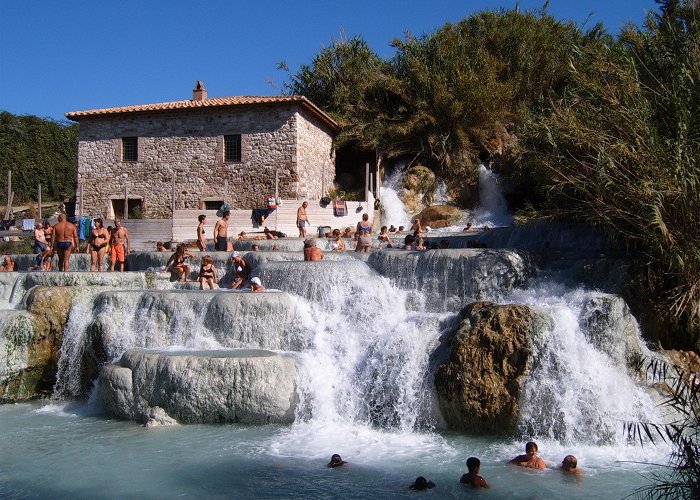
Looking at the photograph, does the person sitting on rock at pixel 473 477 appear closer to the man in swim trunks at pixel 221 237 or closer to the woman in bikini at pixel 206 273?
the woman in bikini at pixel 206 273

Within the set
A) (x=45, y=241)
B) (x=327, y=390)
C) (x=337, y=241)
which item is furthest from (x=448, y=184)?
(x=327, y=390)

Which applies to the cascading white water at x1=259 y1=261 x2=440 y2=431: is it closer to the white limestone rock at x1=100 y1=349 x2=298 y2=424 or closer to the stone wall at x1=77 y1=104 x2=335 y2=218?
the white limestone rock at x1=100 y1=349 x2=298 y2=424

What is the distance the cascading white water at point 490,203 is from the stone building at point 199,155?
5.26 metres

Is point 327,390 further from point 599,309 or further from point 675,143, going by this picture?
point 675,143

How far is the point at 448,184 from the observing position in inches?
Answer: 903

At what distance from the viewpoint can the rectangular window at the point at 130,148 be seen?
888 inches

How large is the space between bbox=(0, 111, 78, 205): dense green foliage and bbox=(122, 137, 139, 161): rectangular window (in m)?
10.2

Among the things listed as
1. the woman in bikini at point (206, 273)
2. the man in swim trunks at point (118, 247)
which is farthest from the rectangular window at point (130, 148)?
the woman in bikini at point (206, 273)

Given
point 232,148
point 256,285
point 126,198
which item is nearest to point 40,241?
point 126,198

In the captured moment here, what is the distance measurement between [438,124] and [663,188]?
13.7m

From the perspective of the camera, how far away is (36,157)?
31594mm

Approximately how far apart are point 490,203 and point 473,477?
16.9 metres

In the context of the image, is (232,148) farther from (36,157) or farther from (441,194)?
(36,157)

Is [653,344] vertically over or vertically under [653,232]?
under
